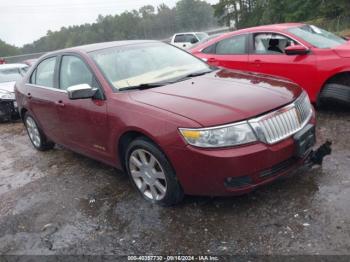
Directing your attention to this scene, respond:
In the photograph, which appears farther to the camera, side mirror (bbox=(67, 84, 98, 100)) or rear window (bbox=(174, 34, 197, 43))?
rear window (bbox=(174, 34, 197, 43))

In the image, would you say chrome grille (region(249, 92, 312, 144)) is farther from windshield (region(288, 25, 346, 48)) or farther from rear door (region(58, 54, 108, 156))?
windshield (region(288, 25, 346, 48))

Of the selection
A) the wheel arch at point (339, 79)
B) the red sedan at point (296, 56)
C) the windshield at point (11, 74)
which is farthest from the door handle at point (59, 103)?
the windshield at point (11, 74)

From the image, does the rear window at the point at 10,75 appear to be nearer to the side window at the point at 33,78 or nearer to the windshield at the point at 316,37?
the side window at the point at 33,78

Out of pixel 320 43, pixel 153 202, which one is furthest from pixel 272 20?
pixel 153 202

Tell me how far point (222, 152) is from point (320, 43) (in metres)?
3.79

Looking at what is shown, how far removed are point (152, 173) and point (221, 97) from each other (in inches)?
39.3

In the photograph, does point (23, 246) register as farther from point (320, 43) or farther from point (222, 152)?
point (320, 43)

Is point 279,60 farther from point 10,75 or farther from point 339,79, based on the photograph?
point 10,75

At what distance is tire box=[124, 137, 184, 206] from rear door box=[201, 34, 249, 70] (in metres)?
3.30

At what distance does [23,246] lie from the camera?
3748mm

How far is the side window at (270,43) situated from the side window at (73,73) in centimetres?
331

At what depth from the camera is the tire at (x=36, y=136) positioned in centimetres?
636

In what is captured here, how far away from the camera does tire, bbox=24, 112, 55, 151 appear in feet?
20.9

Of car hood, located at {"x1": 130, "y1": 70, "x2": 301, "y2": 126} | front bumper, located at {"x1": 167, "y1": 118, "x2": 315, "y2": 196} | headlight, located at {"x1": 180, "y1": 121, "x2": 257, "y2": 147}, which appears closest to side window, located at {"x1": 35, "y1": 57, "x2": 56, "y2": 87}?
car hood, located at {"x1": 130, "y1": 70, "x2": 301, "y2": 126}
